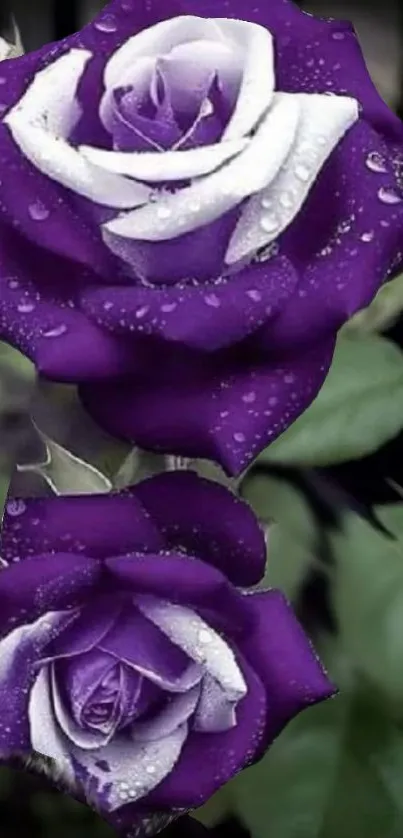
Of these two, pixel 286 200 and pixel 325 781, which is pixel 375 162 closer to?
pixel 286 200

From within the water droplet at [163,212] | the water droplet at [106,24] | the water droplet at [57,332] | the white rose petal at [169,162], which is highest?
the water droplet at [106,24]

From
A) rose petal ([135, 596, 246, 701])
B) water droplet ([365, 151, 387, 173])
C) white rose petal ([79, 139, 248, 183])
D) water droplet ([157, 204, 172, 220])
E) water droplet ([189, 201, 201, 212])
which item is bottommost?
rose petal ([135, 596, 246, 701])

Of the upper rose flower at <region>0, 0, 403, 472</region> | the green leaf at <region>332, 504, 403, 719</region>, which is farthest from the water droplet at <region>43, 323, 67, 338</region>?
the green leaf at <region>332, 504, 403, 719</region>

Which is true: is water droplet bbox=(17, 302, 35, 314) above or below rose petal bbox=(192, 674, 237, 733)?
above

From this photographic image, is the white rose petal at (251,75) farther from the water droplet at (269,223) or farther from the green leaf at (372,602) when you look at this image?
the green leaf at (372,602)

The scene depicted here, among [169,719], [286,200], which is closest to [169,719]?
[169,719]

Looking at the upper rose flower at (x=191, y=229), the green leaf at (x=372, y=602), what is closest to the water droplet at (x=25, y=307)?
the upper rose flower at (x=191, y=229)

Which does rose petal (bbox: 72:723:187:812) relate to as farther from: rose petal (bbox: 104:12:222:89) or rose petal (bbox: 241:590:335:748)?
rose petal (bbox: 104:12:222:89)

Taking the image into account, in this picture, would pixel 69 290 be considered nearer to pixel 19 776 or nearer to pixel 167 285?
pixel 167 285
